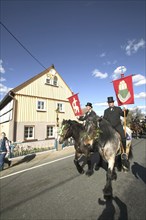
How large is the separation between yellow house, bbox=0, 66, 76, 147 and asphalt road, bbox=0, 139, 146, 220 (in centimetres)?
935

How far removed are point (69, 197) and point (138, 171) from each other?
4.43 m

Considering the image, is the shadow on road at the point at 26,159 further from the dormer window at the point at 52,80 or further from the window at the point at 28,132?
the dormer window at the point at 52,80

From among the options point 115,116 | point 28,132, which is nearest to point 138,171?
point 115,116

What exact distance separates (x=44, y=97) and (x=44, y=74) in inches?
133

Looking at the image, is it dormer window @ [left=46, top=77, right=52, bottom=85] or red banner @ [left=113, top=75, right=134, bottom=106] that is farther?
dormer window @ [left=46, top=77, right=52, bottom=85]

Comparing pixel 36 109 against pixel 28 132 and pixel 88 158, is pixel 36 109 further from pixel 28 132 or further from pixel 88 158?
pixel 88 158

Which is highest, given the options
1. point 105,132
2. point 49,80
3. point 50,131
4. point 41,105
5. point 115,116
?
point 49,80

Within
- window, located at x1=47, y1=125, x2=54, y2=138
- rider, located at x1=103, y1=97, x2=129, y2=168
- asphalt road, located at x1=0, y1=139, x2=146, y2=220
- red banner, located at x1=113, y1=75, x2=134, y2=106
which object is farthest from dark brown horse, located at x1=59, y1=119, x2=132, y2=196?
window, located at x1=47, y1=125, x2=54, y2=138

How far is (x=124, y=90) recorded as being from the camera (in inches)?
123

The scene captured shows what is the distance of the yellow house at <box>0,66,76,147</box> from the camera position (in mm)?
16062

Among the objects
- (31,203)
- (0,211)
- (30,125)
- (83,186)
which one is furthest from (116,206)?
(30,125)

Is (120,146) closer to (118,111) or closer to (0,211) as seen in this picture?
(118,111)

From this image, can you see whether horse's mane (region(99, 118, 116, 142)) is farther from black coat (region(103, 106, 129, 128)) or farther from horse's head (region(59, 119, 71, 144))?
horse's head (region(59, 119, 71, 144))

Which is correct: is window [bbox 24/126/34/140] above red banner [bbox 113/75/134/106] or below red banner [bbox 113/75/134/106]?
below
